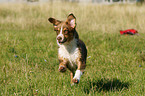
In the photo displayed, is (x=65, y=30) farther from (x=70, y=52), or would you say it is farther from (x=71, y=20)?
(x=70, y=52)

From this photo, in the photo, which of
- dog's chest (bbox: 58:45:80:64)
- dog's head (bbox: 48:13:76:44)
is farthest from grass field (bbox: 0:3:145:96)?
dog's head (bbox: 48:13:76:44)

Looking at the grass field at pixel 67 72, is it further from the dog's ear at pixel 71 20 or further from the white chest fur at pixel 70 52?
the dog's ear at pixel 71 20

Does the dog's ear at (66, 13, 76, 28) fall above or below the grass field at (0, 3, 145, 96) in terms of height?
above

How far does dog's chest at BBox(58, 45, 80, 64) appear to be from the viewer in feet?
12.1

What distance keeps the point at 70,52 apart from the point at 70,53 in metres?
0.02

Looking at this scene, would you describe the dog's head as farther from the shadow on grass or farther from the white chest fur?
the shadow on grass

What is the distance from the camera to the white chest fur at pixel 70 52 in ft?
12.1

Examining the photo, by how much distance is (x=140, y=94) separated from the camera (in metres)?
3.55

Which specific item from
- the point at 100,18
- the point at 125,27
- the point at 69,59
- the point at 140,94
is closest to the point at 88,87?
the point at 69,59

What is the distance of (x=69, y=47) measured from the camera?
3.73 metres

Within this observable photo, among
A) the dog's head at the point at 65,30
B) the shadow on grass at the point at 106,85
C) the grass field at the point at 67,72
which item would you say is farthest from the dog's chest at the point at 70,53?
the shadow on grass at the point at 106,85

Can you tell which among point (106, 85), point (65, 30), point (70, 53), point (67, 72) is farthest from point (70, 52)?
point (67, 72)

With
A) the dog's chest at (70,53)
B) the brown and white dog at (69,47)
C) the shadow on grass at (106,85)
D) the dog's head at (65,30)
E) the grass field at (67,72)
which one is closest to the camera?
the dog's head at (65,30)

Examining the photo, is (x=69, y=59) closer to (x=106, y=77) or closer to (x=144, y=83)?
→ (x=106, y=77)
